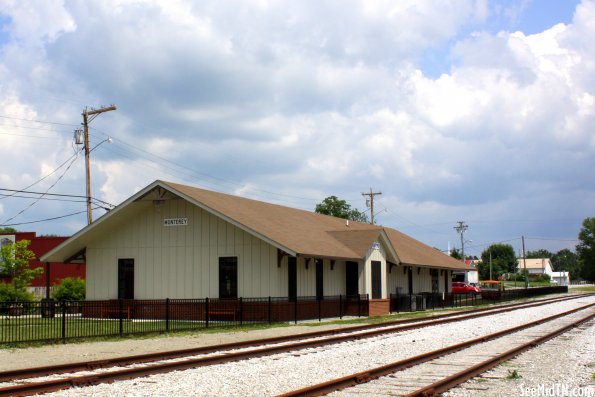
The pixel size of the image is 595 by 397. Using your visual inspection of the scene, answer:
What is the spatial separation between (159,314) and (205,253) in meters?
3.22

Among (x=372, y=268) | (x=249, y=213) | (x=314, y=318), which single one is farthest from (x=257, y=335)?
(x=372, y=268)

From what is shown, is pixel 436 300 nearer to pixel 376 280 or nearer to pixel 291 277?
pixel 376 280

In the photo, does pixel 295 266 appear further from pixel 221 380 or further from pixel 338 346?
pixel 221 380

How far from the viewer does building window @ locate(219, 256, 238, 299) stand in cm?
2958

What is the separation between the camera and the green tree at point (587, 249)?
146875 mm

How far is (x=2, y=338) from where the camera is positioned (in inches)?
753

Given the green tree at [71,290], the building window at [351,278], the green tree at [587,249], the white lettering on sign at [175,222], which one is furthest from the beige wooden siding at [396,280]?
the green tree at [587,249]

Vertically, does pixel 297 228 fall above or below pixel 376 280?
above

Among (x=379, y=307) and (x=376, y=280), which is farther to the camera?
(x=376, y=280)

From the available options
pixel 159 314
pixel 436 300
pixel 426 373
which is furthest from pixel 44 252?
pixel 426 373

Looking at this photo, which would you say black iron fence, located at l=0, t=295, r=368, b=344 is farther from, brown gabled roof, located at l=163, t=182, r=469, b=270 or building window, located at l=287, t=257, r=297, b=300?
brown gabled roof, located at l=163, t=182, r=469, b=270

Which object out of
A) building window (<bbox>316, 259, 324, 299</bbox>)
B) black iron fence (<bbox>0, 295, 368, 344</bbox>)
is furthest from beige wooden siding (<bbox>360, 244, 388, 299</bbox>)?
building window (<bbox>316, 259, 324, 299</bbox>)

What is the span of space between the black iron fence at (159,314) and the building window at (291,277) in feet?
1.87

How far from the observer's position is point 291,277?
3019 cm
